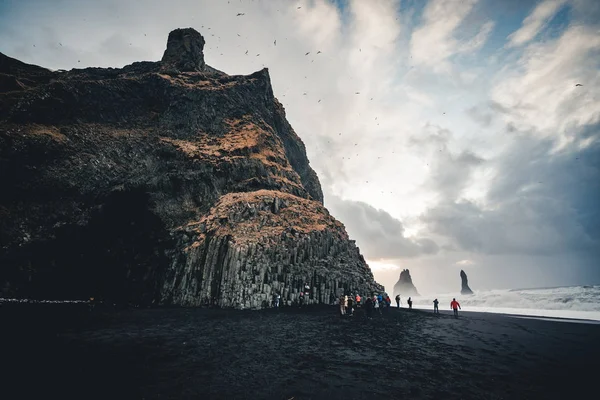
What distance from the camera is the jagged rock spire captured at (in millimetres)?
74812

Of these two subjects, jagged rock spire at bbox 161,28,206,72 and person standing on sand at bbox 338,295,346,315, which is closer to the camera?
person standing on sand at bbox 338,295,346,315

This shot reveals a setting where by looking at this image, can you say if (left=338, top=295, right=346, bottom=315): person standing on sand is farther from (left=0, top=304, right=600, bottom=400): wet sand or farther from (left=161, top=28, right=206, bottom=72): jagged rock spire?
(left=161, top=28, right=206, bottom=72): jagged rock spire

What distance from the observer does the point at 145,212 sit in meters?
43.1

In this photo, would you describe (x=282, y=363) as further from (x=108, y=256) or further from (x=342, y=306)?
(x=108, y=256)

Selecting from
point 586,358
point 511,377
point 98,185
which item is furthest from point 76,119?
point 586,358

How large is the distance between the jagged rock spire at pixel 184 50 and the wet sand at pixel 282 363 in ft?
244

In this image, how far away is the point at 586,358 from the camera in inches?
521

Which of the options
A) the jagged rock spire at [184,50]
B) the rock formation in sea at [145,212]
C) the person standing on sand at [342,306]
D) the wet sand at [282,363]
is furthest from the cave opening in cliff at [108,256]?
the jagged rock spire at [184,50]

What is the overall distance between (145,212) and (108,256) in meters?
8.87

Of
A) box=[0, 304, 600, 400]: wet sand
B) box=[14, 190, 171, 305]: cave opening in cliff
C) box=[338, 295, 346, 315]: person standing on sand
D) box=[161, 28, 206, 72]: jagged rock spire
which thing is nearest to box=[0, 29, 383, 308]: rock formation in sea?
box=[14, 190, 171, 305]: cave opening in cliff

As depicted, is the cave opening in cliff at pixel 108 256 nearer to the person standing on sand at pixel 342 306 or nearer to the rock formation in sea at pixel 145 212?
the rock formation in sea at pixel 145 212

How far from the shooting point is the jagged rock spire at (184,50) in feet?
245

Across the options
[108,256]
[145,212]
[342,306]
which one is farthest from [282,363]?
[108,256]

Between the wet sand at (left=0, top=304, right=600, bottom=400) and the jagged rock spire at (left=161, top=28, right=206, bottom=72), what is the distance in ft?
244
